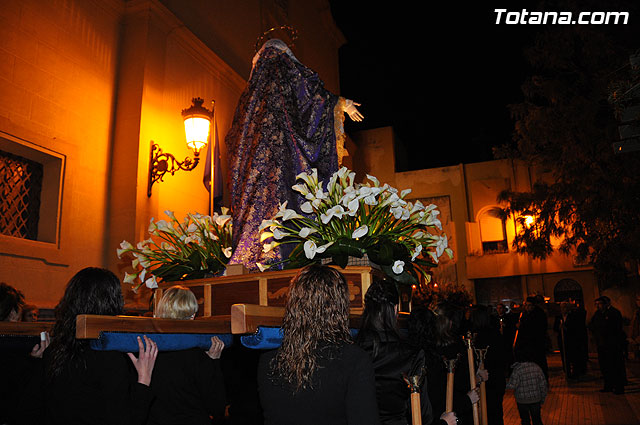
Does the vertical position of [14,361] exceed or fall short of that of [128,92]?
it falls short

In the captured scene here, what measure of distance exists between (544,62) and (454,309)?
39.2 feet

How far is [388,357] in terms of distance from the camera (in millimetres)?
2416

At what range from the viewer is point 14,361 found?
2.76 metres

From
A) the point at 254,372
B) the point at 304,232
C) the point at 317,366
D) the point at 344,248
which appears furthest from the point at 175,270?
the point at 317,366

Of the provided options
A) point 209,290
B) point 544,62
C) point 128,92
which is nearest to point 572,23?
point 544,62

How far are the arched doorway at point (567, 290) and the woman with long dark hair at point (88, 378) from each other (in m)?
22.9

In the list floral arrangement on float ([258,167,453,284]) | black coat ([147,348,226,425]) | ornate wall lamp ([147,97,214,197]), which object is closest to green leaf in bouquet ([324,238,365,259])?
floral arrangement on float ([258,167,453,284])

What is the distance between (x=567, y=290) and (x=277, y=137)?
21.8 m

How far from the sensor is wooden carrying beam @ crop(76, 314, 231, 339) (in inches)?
58.7

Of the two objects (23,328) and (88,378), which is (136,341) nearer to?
(88,378)

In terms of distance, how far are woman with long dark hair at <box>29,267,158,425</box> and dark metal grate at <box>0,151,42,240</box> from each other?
4171mm

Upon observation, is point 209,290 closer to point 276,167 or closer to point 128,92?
point 276,167

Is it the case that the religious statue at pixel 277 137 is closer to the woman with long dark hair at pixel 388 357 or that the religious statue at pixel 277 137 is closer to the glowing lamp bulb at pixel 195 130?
the woman with long dark hair at pixel 388 357

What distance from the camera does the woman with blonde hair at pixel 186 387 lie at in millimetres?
2596
